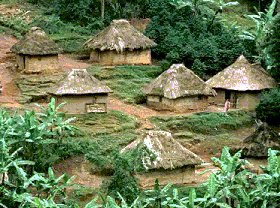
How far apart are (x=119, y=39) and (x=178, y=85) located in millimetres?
6238

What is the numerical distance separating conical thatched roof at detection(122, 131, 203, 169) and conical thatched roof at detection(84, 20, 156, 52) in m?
12.8

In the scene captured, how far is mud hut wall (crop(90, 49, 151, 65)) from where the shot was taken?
47.3 metres

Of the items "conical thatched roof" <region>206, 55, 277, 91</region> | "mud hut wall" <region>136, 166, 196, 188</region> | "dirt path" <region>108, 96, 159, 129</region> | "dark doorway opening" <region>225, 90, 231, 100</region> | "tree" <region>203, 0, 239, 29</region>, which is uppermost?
"tree" <region>203, 0, 239, 29</region>

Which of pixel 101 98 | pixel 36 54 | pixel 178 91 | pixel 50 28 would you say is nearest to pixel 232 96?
pixel 178 91

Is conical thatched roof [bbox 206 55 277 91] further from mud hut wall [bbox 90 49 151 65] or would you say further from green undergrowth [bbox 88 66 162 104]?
mud hut wall [bbox 90 49 151 65]

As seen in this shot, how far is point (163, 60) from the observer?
159 ft

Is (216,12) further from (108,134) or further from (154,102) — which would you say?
(108,134)

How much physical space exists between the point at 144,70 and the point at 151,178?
13.6 m

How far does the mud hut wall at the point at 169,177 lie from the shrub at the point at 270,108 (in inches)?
293

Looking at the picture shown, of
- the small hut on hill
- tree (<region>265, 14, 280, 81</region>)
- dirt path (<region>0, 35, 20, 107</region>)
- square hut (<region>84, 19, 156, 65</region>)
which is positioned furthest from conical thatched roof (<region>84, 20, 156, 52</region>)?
the small hut on hill

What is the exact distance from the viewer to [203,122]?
40625 millimetres

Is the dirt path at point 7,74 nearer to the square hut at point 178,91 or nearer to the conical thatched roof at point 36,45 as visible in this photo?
the conical thatched roof at point 36,45

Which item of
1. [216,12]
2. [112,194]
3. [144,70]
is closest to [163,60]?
[144,70]

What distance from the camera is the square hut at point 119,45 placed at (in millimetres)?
47062
